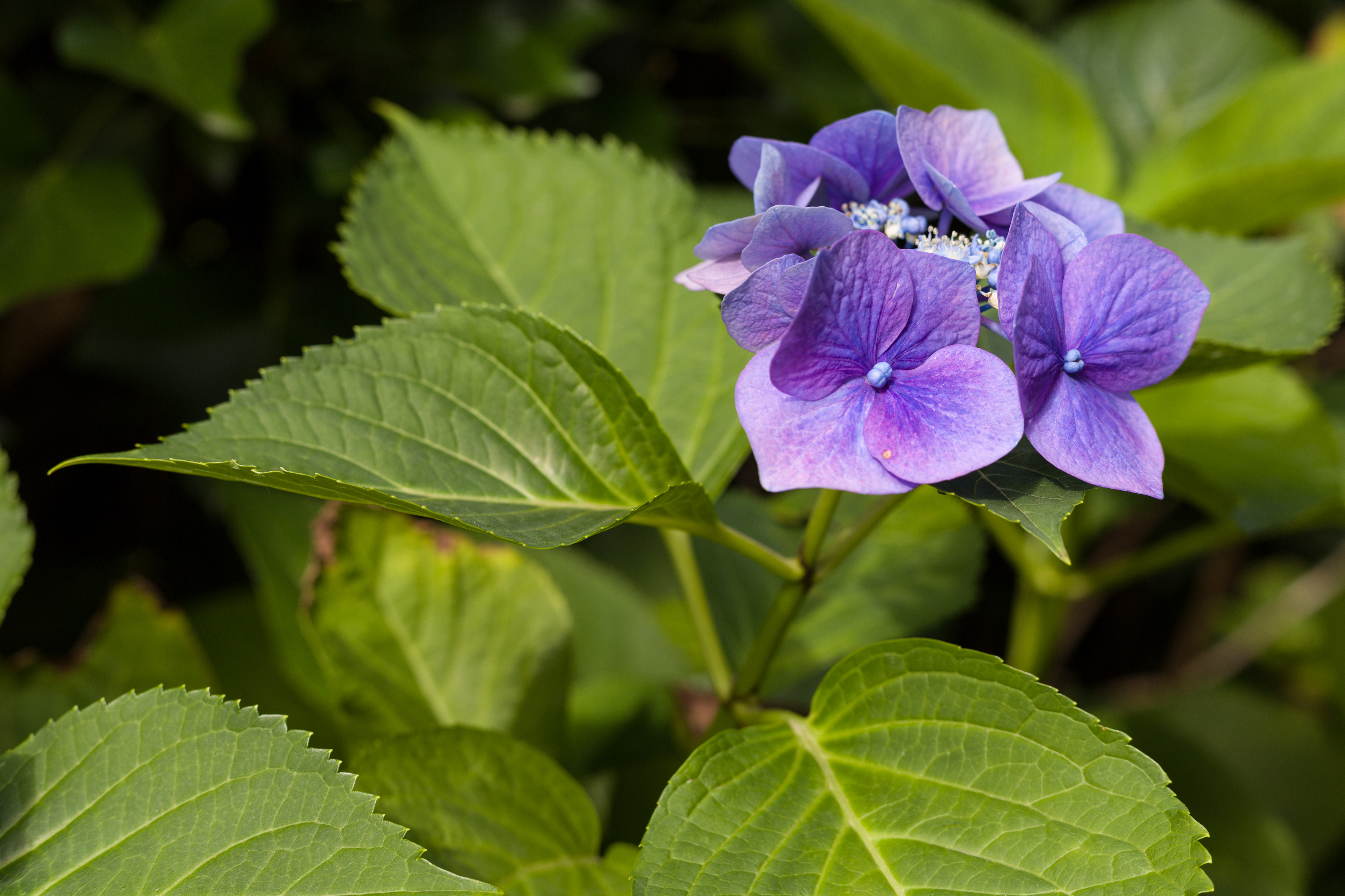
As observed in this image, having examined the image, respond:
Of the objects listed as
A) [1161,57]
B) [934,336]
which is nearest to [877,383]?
[934,336]

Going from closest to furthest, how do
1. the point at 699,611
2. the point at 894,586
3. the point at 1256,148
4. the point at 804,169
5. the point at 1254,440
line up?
the point at 804,169, the point at 699,611, the point at 894,586, the point at 1254,440, the point at 1256,148

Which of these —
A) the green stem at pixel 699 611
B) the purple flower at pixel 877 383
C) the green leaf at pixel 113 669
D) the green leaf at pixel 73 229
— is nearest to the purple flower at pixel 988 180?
the purple flower at pixel 877 383

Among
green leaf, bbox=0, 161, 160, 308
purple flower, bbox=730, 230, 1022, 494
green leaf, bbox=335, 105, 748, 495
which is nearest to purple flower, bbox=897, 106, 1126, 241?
purple flower, bbox=730, 230, 1022, 494

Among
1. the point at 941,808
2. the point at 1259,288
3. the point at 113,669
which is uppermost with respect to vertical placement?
the point at 1259,288

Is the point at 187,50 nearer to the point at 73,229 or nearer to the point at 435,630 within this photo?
the point at 73,229

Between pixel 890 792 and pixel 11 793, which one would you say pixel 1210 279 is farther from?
pixel 11 793

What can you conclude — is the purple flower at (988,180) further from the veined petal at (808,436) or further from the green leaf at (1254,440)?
the green leaf at (1254,440)
